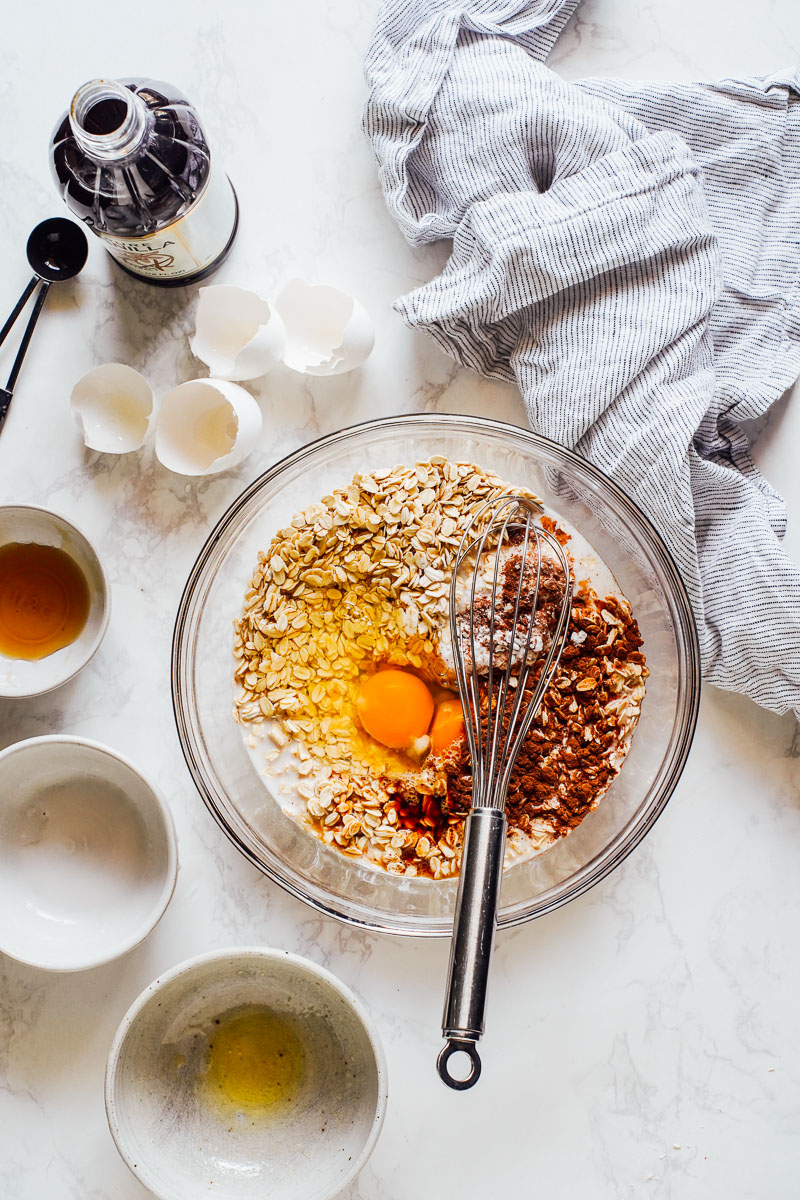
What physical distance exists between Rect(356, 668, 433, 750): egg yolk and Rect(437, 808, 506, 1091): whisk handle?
0.94 ft

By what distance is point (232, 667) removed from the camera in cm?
132

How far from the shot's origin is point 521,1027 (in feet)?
4.27

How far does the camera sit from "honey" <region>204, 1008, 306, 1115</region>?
125 centimetres

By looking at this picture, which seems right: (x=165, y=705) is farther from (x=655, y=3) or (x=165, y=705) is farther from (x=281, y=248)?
(x=655, y=3)

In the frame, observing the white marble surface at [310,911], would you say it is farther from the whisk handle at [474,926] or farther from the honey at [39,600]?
the whisk handle at [474,926]

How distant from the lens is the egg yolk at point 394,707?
1260 millimetres

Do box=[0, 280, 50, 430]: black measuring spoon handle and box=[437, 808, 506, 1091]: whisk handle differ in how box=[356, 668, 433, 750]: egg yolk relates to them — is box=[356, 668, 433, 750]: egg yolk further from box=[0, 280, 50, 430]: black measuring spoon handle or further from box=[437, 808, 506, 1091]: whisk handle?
box=[0, 280, 50, 430]: black measuring spoon handle

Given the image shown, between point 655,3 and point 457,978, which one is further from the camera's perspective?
point 655,3

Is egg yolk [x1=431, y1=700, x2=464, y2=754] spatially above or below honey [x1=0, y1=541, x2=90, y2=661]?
below

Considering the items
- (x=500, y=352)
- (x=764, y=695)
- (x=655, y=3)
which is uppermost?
(x=655, y=3)

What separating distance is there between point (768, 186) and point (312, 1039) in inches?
54.2

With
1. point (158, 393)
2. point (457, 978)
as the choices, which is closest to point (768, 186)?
point (158, 393)

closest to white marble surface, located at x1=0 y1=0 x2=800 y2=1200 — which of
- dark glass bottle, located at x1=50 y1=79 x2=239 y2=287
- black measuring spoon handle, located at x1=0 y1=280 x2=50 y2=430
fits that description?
black measuring spoon handle, located at x1=0 y1=280 x2=50 y2=430

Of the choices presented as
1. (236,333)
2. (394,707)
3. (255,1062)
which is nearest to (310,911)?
(255,1062)
